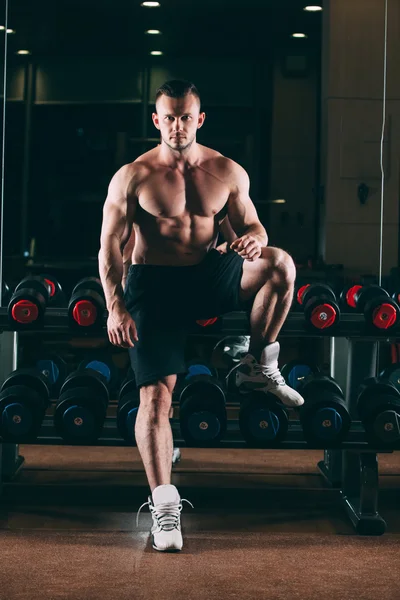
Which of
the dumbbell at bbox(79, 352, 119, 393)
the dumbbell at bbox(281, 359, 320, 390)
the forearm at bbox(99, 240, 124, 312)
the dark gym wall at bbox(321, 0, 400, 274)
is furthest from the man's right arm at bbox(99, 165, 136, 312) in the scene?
the dark gym wall at bbox(321, 0, 400, 274)

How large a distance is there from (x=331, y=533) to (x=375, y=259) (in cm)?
372

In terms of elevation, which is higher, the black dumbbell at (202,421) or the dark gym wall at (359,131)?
the dark gym wall at (359,131)

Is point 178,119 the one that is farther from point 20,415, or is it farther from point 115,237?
point 20,415

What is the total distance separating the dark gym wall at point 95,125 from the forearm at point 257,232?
5.36 metres

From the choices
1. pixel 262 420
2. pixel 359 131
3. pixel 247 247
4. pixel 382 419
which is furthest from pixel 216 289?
pixel 359 131

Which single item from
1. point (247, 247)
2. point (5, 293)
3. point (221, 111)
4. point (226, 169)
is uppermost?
point (221, 111)

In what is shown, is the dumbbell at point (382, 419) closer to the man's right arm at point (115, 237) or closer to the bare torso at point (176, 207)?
the bare torso at point (176, 207)

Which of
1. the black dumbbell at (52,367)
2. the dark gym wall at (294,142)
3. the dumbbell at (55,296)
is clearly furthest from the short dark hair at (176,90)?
the dark gym wall at (294,142)

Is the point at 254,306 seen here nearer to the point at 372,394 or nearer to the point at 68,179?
the point at 372,394

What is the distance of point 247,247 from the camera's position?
95.7 inches

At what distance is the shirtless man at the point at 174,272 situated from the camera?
2555 millimetres

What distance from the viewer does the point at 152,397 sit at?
103 inches

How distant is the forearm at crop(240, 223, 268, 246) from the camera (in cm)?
252

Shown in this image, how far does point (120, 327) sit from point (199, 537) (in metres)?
0.71
